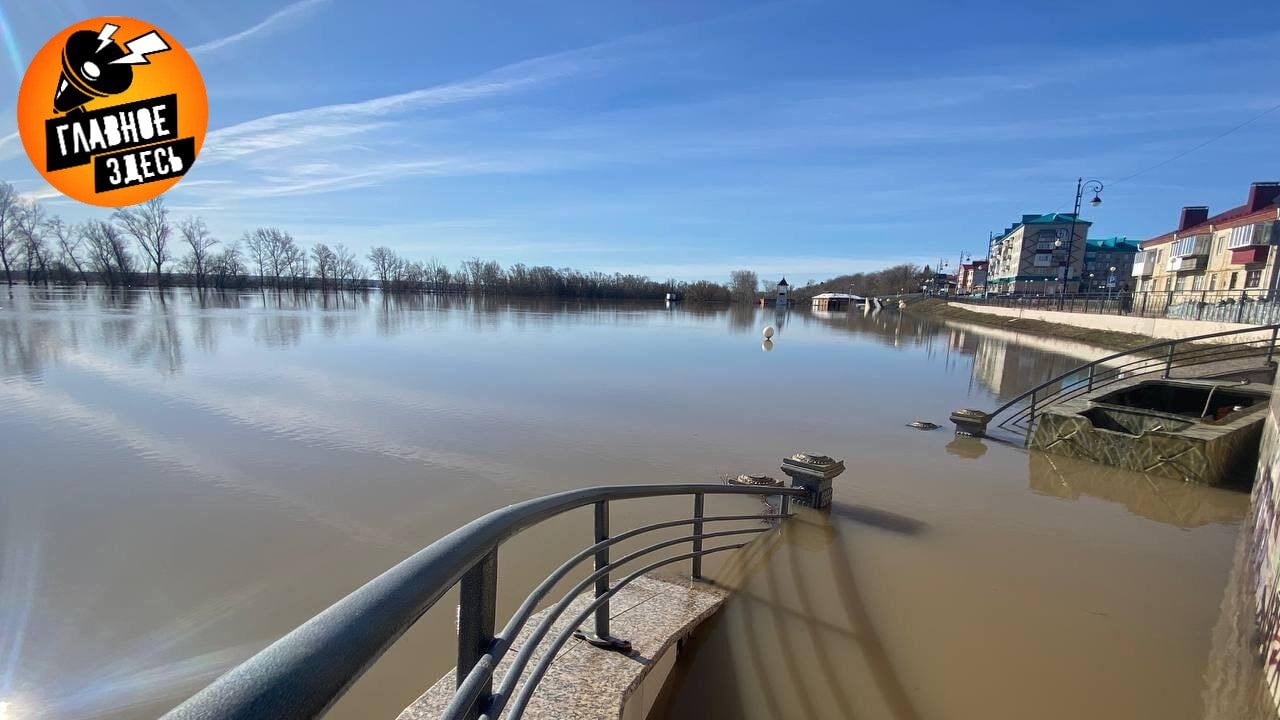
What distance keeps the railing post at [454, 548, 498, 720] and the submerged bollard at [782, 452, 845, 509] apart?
19.2ft

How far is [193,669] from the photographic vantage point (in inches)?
163

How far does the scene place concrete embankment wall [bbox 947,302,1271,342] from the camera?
18.6 meters

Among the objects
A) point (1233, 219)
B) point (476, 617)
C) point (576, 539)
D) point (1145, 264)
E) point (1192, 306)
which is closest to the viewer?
point (476, 617)

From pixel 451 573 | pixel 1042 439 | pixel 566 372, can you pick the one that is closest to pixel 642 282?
pixel 566 372

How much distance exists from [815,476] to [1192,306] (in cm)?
2622

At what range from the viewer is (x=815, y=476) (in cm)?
666

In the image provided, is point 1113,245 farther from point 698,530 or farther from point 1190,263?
point 698,530

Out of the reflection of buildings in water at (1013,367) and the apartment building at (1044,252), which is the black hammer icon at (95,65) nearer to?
the reflection of buildings in water at (1013,367)

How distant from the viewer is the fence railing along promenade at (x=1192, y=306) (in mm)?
17828

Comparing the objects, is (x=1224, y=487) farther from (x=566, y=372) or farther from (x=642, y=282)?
(x=642, y=282)

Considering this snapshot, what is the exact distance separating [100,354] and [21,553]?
50.8ft

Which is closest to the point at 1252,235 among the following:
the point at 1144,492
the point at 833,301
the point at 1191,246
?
the point at 1191,246

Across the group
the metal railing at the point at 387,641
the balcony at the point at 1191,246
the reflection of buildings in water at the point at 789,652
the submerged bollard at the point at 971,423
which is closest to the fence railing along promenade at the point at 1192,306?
the balcony at the point at 1191,246

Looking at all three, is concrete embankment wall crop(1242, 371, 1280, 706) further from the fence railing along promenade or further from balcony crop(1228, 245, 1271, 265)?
balcony crop(1228, 245, 1271, 265)
